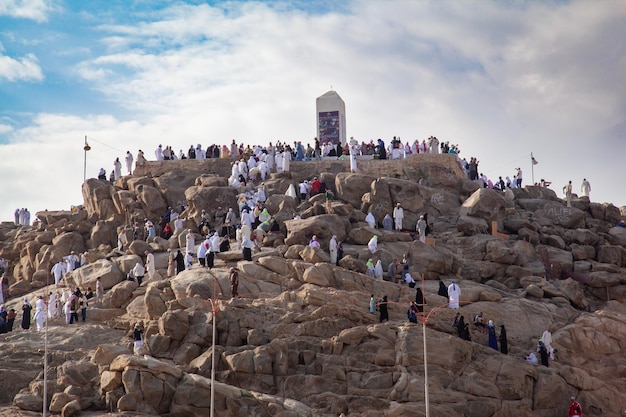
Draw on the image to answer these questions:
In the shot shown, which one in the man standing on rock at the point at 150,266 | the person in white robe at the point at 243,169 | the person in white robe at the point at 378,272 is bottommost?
the person in white robe at the point at 378,272

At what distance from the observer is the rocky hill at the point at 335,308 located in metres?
27.7

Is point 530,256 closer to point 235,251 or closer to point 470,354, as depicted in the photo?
point 470,354

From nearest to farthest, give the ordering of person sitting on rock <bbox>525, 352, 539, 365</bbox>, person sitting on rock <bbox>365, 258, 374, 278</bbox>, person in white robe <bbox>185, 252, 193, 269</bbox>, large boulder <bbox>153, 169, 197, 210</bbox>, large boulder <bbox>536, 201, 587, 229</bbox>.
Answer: person sitting on rock <bbox>525, 352, 539, 365</bbox>, person sitting on rock <bbox>365, 258, 374, 278</bbox>, person in white robe <bbox>185, 252, 193, 269</bbox>, large boulder <bbox>536, 201, 587, 229</bbox>, large boulder <bbox>153, 169, 197, 210</bbox>

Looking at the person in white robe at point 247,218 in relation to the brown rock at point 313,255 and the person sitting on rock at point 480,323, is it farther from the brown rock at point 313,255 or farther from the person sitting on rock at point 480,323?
the person sitting on rock at point 480,323

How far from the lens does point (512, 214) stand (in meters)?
41.6

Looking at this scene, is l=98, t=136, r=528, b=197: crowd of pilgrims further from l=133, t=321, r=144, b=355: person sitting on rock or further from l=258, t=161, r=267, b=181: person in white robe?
l=133, t=321, r=144, b=355: person sitting on rock

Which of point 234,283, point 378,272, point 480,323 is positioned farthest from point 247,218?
point 480,323

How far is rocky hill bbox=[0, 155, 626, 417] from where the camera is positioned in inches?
1091

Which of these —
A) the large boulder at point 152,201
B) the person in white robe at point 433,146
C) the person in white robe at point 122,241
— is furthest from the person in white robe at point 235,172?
the person in white robe at point 433,146

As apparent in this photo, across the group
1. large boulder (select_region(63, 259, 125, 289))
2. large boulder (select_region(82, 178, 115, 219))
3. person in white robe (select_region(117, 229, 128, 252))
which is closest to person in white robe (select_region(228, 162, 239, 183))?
large boulder (select_region(82, 178, 115, 219))

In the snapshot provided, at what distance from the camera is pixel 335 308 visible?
30.8 metres

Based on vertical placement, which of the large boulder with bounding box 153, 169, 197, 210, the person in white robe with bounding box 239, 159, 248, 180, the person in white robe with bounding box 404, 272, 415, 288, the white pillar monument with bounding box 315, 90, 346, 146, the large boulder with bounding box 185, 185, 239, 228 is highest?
the white pillar monument with bounding box 315, 90, 346, 146

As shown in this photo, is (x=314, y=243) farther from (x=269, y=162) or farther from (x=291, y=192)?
(x=269, y=162)

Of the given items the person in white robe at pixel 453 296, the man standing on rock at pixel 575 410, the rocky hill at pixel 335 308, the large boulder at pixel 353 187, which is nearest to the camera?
the rocky hill at pixel 335 308
